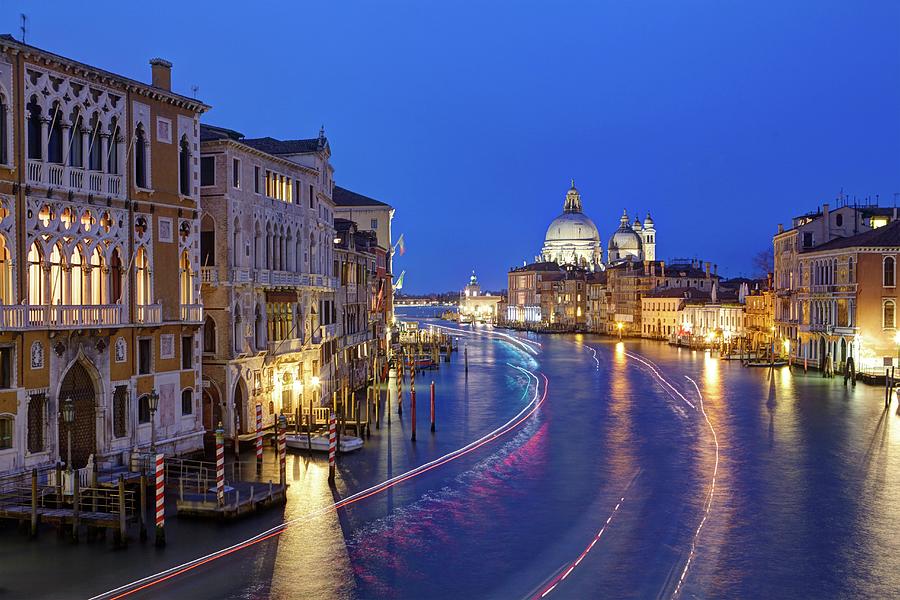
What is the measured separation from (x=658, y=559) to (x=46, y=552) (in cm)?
1199

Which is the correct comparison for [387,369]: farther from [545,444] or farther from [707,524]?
[707,524]

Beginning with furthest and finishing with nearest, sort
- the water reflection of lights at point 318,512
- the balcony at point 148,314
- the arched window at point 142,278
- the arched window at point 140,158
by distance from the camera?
the arched window at point 140,158 < the arched window at point 142,278 < the balcony at point 148,314 < the water reflection of lights at point 318,512

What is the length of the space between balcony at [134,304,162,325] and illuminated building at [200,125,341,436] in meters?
3.98

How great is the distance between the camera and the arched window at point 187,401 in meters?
29.0

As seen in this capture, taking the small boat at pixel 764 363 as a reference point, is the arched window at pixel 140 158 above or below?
above

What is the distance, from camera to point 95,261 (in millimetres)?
25297

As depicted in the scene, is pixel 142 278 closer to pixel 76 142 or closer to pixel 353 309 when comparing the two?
pixel 76 142

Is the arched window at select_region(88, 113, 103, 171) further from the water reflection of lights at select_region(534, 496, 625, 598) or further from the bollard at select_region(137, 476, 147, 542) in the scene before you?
the water reflection of lights at select_region(534, 496, 625, 598)

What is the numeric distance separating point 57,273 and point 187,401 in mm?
6553

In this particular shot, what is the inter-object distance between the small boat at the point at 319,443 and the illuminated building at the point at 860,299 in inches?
1411

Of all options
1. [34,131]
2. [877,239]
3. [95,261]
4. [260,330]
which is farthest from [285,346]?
[877,239]

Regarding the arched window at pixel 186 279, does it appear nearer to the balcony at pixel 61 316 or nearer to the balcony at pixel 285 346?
the balcony at pixel 61 316

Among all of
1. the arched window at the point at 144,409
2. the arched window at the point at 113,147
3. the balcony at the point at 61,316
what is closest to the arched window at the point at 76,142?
the arched window at the point at 113,147

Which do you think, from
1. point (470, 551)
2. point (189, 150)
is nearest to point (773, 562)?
point (470, 551)
